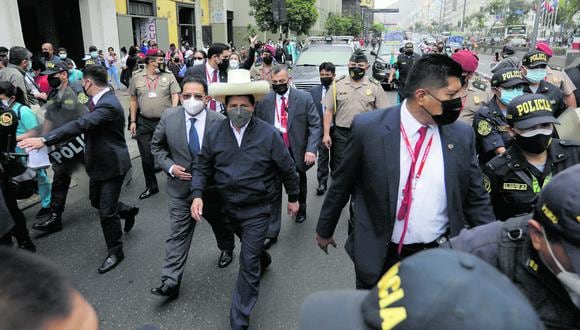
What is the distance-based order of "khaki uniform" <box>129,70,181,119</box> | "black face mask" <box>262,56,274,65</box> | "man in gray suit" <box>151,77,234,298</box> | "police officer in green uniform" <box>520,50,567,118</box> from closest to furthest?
"man in gray suit" <box>151,77,234,298</box>
"police officer in green uniform" <box>520,50,567,118</box>
"khaki uniform" <box>129,70,181,119</box>
"black face mask" <box>262,56,274,65</box>

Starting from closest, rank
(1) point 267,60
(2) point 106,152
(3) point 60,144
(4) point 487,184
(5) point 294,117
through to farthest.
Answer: (4) point 487,184 < (2) point 106,152 < (3) point 60,144 < (5) point 294,117 < (1) point 267,60

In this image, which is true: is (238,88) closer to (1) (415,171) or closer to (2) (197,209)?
(2) (197,209)

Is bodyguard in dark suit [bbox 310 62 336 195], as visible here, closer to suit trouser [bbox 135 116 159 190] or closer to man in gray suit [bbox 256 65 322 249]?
man in gray suit [bbox 256 65 322 249]

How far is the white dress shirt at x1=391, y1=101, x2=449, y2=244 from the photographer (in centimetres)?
234

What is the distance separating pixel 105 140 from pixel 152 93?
212 cm

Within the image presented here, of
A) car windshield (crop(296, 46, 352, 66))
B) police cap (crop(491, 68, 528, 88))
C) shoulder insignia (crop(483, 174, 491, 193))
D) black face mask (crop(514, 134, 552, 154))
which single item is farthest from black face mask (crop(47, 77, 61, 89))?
car windshield (crop(296, 46, 352, 66))

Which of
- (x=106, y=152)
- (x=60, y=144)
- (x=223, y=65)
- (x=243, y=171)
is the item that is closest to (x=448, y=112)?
(x=243, y=171)

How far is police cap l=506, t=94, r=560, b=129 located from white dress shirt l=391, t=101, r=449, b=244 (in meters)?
0.65

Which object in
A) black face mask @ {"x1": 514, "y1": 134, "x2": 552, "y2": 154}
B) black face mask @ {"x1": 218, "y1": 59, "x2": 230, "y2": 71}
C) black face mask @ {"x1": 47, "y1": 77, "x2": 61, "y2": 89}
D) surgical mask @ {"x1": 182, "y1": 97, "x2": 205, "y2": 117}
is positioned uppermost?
black face mask @ {"x1": 218, "y1": 59, "x2": 230, "y2": 71}

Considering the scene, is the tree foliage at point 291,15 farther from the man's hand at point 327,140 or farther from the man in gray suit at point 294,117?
the man in gray suit at point 294,117

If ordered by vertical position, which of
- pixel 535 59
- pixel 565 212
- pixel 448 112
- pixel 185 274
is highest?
pixel 535 59

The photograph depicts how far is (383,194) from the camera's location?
2.40m

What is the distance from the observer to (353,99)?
5.67m

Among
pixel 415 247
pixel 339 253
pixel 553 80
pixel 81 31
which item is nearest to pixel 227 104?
pixel 415 247
